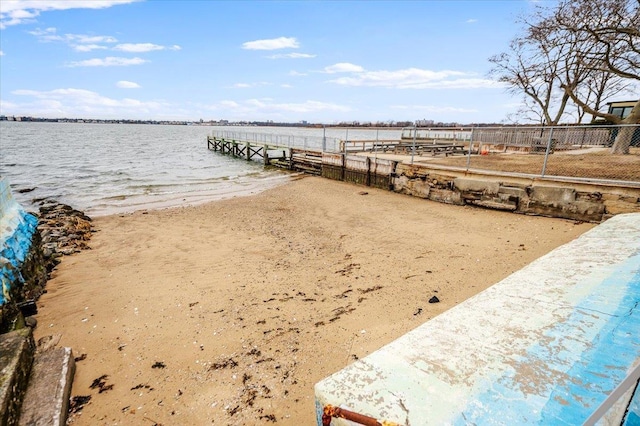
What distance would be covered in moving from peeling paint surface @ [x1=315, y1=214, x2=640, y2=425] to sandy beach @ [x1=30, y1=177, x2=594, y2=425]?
1506 mm

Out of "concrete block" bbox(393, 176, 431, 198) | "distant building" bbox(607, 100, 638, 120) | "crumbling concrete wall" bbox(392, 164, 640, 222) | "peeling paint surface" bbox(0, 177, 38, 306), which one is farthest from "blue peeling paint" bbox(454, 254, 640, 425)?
"distant building" bbox(607, 100, 638, 120)

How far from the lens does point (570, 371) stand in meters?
1.96

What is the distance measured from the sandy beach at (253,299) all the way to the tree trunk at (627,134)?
27.5ft

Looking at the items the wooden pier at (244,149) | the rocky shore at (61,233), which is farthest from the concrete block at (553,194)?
the wooden pier at (244,149)

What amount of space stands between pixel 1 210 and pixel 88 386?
5.00 metres

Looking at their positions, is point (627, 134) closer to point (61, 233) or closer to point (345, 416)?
point (345, 416)

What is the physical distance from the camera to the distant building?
22234mm

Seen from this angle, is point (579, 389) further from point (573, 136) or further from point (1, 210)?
point (573, 136)

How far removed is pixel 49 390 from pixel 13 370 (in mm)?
422

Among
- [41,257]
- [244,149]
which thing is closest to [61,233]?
[41,257]

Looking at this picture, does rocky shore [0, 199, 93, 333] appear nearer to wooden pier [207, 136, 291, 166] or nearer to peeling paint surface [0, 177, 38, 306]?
peeling paint surface [0, 177, 38, 306]

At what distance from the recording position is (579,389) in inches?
71.3

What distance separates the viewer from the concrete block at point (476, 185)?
9.82m

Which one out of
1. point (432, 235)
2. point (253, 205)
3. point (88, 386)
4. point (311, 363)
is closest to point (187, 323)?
point (88, 386)
